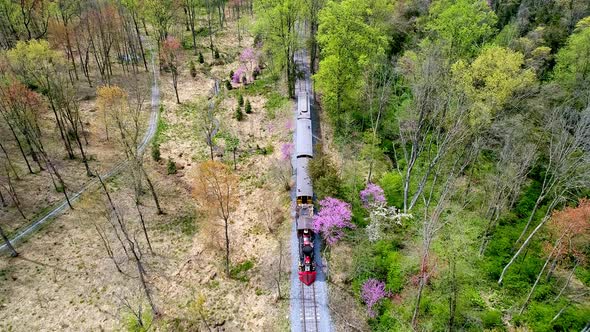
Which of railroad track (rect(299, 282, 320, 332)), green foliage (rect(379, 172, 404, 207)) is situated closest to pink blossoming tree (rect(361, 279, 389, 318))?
railroad track (rect(299, 282, 320, 332))

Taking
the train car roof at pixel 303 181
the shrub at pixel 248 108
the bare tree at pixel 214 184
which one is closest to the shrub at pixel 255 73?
the shrub at pixel 248 108

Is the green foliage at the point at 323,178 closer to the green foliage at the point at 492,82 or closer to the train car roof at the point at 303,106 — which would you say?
the train car roof at the point at 303,106

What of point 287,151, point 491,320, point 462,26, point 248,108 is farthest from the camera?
point 248,108

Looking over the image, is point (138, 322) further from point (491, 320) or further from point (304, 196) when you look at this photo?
point (491, 320)

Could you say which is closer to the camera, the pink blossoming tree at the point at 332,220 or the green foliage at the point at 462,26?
the pink blossoming tree at the point at 332,220

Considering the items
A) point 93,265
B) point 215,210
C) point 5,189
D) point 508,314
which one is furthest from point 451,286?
point 5,189

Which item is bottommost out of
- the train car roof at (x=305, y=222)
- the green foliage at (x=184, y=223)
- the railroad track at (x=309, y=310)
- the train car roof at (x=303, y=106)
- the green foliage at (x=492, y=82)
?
the railroad track at (x=309, y=310)

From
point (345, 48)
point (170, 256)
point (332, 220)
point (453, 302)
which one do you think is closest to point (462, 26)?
point (345, 48)

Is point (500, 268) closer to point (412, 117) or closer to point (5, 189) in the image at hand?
point (412, 117)
